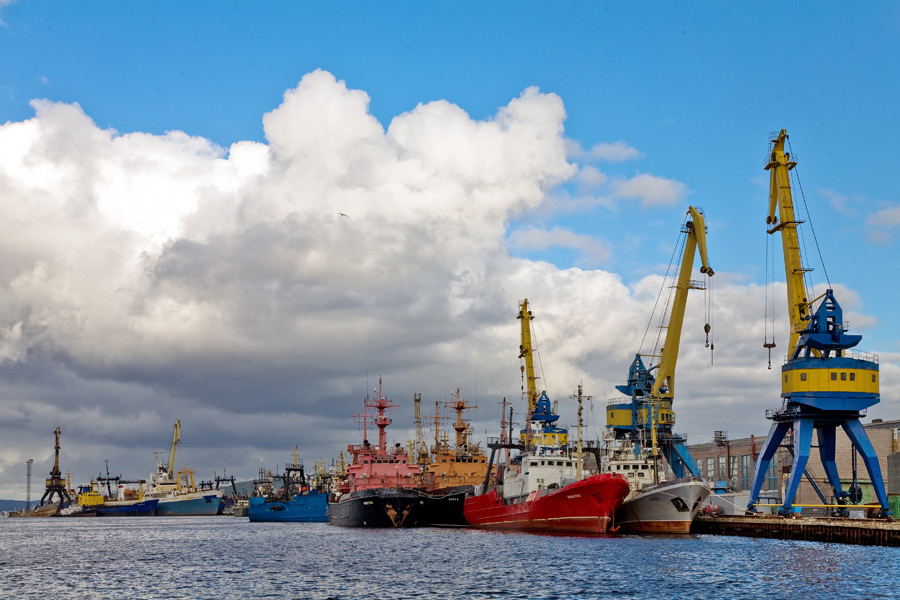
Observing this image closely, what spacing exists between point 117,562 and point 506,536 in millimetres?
30999

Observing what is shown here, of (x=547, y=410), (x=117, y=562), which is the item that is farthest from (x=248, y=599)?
(x=547, y=410)

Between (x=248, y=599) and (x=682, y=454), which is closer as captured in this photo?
(x=248, y=599)

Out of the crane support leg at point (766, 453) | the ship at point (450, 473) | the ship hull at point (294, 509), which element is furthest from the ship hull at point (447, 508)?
the ship hull at point (294, 509)

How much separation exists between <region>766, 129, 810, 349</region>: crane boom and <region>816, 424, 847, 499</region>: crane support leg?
25.0 ft

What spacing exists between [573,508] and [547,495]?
3.03m

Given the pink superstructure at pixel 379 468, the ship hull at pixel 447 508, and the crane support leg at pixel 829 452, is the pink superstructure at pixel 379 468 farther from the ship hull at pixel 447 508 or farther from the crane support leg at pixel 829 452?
the crane support leg at pixel 829 452

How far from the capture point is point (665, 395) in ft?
352

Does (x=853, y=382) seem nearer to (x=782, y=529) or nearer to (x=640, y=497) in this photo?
(x=782, y=529)

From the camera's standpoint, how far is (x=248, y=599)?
1805 inches

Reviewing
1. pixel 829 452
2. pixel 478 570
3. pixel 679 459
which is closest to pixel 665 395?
pixel 679 459

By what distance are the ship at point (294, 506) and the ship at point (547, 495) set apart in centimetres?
4238

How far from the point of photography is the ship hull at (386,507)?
340 ft

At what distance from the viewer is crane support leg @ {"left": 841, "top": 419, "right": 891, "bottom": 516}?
2982 inches

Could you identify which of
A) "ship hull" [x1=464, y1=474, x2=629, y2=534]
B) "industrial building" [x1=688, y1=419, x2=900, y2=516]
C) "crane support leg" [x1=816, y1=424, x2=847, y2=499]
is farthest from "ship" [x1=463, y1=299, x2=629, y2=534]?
"crane support leg" [x1=816, y1=424, x2=847, y2=499]
